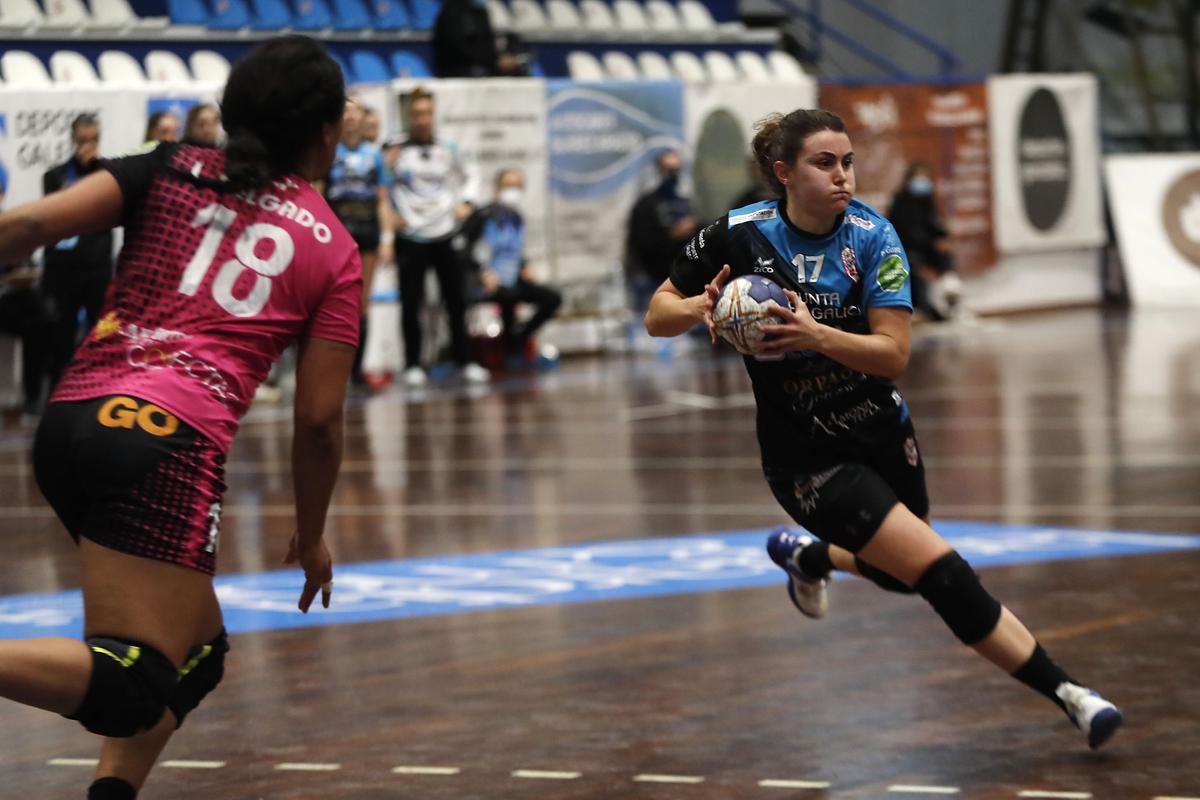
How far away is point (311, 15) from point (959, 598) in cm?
1656

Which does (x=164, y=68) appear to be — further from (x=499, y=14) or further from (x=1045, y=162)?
(x=1045, y=162)

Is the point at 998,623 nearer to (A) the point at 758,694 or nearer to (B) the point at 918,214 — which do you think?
(A) the point at 758,694

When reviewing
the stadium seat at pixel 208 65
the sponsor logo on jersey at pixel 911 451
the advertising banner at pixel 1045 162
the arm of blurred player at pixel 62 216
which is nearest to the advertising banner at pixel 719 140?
the advertising banner at pixel 1045 162

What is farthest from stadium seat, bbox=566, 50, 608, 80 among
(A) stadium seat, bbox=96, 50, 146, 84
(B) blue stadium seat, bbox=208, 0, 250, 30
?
(A) stadium seat, bbox=96, 50, 146, 84

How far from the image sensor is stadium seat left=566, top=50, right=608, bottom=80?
22.2 metres

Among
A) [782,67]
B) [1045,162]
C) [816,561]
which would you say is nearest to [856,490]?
[816,561]

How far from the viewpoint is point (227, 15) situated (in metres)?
19.7

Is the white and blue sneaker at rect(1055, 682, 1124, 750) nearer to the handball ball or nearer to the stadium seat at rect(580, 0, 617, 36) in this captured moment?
the handball ball

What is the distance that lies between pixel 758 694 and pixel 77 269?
9.70m

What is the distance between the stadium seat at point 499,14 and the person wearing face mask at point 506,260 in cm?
403

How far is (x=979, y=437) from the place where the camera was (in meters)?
12.7

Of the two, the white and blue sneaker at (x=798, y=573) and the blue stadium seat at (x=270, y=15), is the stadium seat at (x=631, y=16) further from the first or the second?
the white and blue sneaker at (x=798, y=573)

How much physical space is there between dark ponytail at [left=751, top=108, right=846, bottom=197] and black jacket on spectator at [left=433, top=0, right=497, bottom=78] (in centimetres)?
1469

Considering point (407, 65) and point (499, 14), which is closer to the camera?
point (407, 65)
